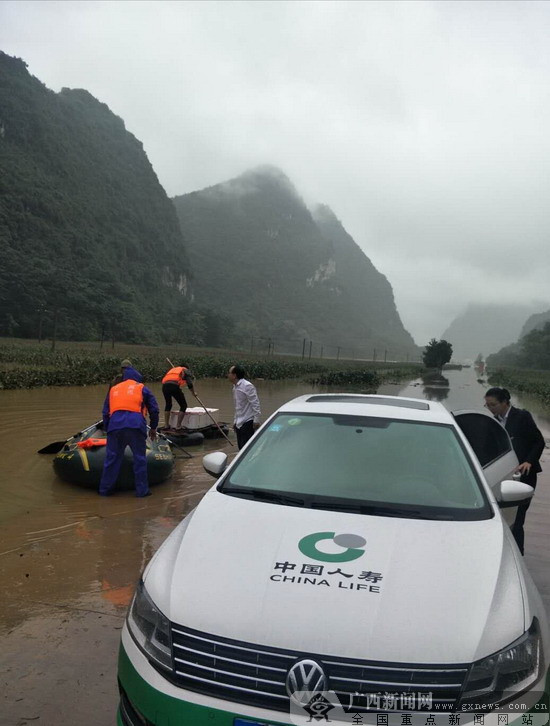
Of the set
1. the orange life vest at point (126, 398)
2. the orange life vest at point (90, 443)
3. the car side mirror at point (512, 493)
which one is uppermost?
the car side mirror at point (512, 493)

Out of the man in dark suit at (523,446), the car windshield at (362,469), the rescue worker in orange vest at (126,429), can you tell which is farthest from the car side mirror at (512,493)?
the rescue worker in orange vest at (126,429)

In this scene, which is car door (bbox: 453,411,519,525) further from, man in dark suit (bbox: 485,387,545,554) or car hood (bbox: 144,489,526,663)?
car hood (bbox: 144,489,526,663)

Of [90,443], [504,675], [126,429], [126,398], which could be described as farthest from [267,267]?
[504,675]

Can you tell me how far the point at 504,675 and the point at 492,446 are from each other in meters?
3.95

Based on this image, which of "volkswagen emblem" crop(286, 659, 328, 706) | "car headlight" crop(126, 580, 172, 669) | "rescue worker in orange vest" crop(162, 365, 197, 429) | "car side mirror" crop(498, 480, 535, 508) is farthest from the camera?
"rescue worker in orange vest" crop(162, 365, 197, 429)

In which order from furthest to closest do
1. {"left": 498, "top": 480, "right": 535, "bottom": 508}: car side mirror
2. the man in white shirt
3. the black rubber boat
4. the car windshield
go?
the man in white shirt → the black rubber boat → {"left": 498, "top": 480, "right": 535, "bottom": 508}: car side mirror → the car windshield

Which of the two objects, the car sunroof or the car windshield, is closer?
the car windshield

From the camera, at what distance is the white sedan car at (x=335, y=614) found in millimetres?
2305

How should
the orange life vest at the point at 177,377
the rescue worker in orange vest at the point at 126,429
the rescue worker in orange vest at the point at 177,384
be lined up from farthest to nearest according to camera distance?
the orange life vest at the point at 177,377, the rescue worker in orange vest at the point at 177,384, the rescue worker in orange vest at the point at 126,429

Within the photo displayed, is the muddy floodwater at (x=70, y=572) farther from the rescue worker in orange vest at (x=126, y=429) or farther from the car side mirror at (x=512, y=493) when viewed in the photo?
the car side mirror at (x=512, y=493)

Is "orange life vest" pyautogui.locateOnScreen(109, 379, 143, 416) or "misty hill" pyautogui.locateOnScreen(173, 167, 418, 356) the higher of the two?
"misty hill" pyautogui.locateOnScreen(173, 167, 418, 356)

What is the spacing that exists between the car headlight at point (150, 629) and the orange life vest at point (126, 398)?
5.07m

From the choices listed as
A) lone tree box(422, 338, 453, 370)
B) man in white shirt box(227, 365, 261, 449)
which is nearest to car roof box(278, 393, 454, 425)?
man in white shirt box(227, 365, 261, 449)

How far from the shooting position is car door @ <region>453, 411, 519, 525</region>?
5.15 meters
